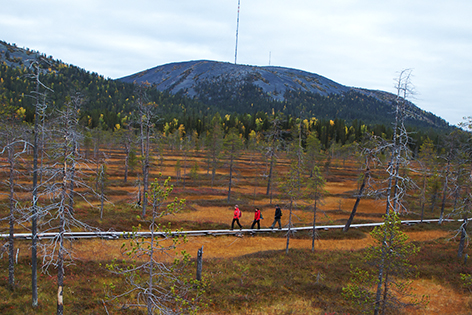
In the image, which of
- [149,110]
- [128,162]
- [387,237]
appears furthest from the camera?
[128,162]

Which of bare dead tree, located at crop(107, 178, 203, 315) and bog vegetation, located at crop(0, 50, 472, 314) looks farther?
bog vegetation, located at crop(0, 50, 472, 314)

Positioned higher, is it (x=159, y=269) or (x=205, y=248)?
(x=159, y=269)

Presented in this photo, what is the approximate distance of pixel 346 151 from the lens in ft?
319

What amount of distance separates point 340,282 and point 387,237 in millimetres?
7954

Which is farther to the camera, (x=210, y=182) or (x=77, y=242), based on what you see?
(x=210, y=182)

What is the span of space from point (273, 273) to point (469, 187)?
16862 millimetres

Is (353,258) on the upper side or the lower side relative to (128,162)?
lower

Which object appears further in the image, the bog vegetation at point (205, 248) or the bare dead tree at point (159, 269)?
the bog vegetation at point (205, 248)

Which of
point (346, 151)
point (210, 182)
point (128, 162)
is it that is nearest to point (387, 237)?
point (128, 162)

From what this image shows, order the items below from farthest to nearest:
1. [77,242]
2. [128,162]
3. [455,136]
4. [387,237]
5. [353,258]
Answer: [128,162] → [455,136] → [353,258] → [77,242] → [387,237]

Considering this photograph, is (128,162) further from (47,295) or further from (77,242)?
(47,295)

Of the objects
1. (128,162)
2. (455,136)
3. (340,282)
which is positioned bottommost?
(340,282)

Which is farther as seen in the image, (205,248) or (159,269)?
(205,248)

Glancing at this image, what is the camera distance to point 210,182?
177 feet
